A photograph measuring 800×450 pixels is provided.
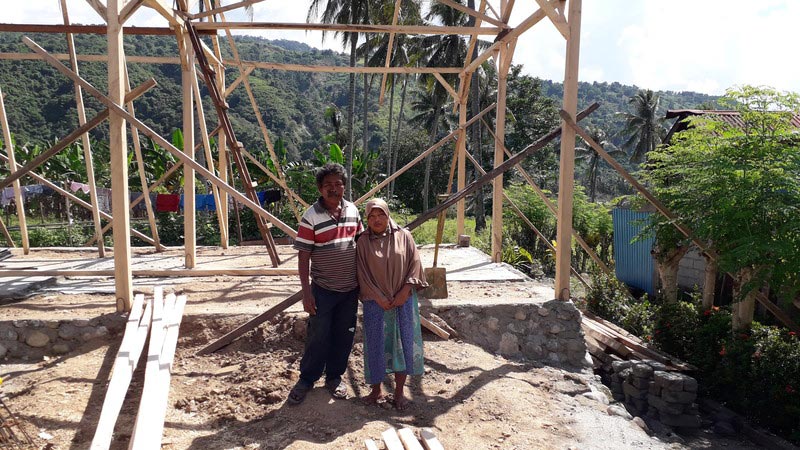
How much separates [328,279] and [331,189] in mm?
594

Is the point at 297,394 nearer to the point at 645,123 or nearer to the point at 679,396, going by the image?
the point at 679,396

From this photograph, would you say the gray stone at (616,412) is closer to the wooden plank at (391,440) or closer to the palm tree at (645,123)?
the wooden plank at (391,440)

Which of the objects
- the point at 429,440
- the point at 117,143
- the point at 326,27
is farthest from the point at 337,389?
the point at 326,27

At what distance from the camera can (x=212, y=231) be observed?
15344 mm

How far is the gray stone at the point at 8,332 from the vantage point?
4.53 metres

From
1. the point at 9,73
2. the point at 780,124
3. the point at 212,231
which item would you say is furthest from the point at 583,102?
the point at 780,124

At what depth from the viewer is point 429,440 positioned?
3182 millimetres

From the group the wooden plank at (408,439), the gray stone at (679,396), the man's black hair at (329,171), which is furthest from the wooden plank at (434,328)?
the gray stone at (679,396)

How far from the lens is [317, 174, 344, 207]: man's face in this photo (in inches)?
145

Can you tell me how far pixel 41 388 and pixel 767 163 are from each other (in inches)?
243

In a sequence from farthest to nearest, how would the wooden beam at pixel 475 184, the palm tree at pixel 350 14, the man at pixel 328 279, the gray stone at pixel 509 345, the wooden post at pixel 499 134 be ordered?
1. the palm tree at pixel 350 14
2. the wooden post at pixel 499 134
3. the gray stone at pixel 509 345
4. the wooden beam at pixel 475 184
5. the man at pixel 328 279

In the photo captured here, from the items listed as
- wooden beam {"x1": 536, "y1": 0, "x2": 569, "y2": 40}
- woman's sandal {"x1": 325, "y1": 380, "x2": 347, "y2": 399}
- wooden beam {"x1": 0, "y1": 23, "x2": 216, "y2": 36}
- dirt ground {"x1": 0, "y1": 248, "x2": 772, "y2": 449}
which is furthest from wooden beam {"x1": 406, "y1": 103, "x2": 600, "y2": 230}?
wooden beam {"x1": 0, "y1": 23, "x2": 216, "y2": 36}

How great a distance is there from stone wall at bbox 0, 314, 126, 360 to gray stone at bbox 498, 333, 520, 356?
129 inches

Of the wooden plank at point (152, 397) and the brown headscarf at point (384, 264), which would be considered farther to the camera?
the brown headscarf at point (384, 264)
